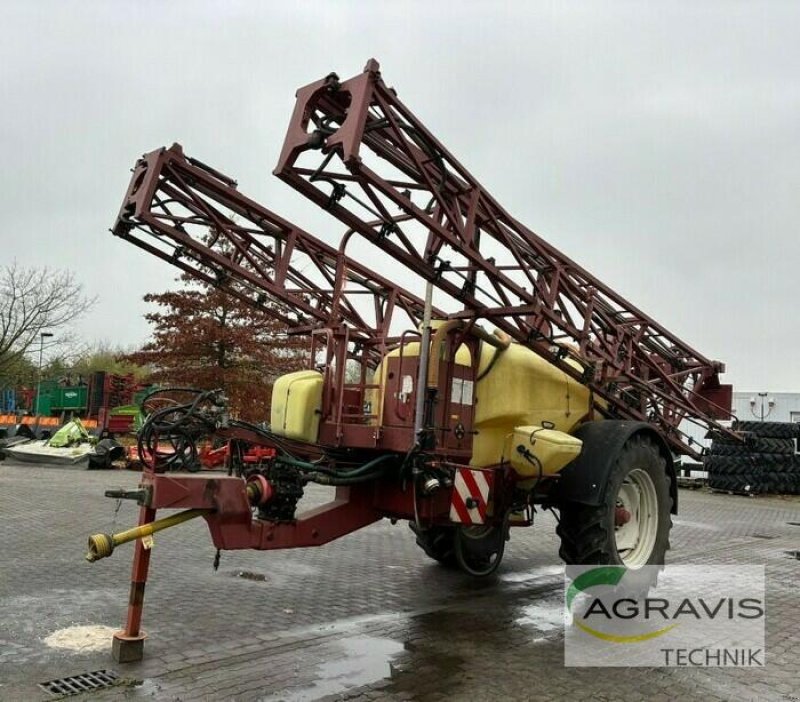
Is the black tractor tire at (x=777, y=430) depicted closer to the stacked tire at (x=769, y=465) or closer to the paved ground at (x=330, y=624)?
the stacked tire at (x=769, y=465)

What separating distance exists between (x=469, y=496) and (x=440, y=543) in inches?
93.2

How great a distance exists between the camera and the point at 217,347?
21703mm

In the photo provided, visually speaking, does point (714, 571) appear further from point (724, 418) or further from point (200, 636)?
point (200, 636)

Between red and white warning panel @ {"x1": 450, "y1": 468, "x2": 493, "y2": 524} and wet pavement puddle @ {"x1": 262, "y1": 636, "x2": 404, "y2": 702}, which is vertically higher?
red and white warning panel @ {"x1": 450, "y1": 468, "x2": 493, "y2": 524}

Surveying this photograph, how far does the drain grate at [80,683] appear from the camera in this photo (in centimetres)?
425

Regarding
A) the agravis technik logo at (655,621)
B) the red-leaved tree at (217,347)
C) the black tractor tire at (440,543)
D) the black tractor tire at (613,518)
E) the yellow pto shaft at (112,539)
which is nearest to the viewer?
the yellow pto shaft at (112,539)

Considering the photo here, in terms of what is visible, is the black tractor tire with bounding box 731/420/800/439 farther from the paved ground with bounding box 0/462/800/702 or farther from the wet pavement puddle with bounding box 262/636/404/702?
the wet pavement puddle with bounding box 262/636/404/702

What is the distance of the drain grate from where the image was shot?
4.25 m

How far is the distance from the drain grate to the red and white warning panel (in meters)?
2.53

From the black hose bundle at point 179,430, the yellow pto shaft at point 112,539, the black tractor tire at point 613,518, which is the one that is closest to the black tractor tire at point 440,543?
the black tractor tire at point 613,518

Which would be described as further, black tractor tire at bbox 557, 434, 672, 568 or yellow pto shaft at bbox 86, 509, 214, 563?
black tractor tire at bbox 557, 434, 672, 568

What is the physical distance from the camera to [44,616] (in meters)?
5.68

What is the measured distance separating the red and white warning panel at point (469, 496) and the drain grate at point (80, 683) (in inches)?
Answer: 99.8

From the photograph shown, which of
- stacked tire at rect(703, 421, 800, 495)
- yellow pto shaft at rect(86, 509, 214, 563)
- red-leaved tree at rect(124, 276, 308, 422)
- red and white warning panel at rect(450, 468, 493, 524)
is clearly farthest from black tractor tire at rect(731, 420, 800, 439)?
yellow pto shaft at rect(86, 509, 214, 563)
